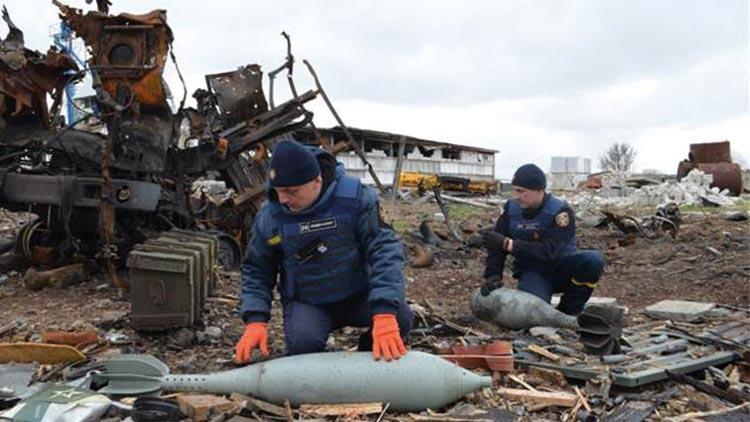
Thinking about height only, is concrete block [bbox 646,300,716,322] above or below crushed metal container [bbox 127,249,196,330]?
below

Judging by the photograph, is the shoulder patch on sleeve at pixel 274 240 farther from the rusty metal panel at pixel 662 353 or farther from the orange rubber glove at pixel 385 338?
the rusty metal panel at pixel 662 353

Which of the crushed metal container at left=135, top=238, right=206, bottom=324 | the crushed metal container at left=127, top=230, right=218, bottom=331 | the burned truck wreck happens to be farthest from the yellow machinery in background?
the crushed metal container at left=127, top=230, right=218, bottom=331

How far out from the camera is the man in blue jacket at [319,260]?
338 centimetres

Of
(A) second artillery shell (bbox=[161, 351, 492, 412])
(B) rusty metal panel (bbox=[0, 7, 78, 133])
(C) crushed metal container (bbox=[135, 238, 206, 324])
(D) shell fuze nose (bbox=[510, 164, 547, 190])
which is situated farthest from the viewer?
(B) rusty metal panel (bbox=[0, 7, 78, 133])

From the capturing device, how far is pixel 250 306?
362cm

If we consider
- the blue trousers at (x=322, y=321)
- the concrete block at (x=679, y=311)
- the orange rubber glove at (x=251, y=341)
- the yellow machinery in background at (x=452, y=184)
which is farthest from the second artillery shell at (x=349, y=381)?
the yellow machinery in background at (x=452, y=184)

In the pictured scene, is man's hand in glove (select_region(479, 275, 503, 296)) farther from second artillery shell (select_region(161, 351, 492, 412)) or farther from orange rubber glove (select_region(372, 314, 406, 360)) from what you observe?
orange rubber glove (select_region(372, 314, 406, 360))

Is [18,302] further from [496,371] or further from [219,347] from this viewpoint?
[496,371]

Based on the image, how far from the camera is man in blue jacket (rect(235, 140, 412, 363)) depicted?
133 inches

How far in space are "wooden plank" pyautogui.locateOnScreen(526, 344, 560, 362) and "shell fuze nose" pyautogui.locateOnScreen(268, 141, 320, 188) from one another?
1.71m

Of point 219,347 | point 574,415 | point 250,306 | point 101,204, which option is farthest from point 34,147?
point 574,415

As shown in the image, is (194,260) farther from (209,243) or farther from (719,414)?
(719,414)

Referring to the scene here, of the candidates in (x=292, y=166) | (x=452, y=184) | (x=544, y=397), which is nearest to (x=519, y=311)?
(x=544, y=397)

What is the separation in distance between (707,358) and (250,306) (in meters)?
2.54
